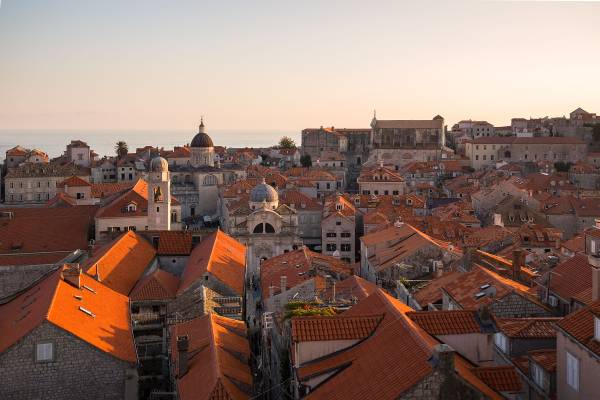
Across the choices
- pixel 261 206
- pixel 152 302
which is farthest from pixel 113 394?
pixel 261 206

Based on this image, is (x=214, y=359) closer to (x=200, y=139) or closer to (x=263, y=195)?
(x=263, y=195)

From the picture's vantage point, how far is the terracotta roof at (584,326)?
12.9 metres

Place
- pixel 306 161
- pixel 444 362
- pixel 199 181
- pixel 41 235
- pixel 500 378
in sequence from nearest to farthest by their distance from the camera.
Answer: pixel 444 362
pixel 500 378
pixel 41 235
pixel 199 181
pixel 306 161

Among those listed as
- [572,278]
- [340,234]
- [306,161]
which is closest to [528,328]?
[572,278]

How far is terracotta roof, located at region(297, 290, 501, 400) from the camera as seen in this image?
12.0 m

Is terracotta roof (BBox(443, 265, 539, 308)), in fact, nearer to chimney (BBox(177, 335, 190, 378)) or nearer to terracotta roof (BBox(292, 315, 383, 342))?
terracotta roof (BBox(292, 315, 383, 342))

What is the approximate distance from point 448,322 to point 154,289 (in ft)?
46.1

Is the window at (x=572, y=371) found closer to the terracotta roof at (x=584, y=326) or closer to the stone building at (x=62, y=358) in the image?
the terracotta roof at (x=584, y=326)

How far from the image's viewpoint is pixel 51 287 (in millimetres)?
22297

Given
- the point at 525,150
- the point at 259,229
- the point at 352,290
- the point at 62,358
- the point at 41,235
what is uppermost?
the point at 525,150

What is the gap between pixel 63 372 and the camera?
18.4 meters

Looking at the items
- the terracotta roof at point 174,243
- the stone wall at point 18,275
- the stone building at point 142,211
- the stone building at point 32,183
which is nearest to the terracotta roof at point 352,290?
the terracotta roof at point 174,243

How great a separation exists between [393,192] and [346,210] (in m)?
16.4

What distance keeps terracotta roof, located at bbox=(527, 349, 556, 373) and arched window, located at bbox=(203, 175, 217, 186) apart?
52.7 metres
